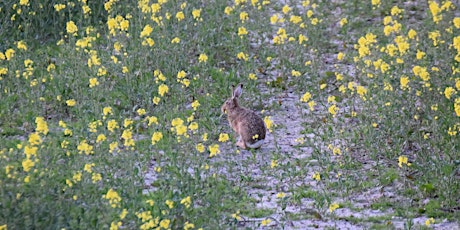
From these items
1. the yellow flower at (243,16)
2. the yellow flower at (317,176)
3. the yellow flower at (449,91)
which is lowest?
the yellow flower at (317,176)

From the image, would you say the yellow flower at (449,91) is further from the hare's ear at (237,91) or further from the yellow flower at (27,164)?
the yellow flower at (27,164)

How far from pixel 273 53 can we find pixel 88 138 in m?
3.80

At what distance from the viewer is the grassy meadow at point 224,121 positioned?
20.6 feet

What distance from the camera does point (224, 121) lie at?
379 inches

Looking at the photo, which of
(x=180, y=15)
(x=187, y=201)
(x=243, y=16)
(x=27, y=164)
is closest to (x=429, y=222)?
(x=187, y=201)

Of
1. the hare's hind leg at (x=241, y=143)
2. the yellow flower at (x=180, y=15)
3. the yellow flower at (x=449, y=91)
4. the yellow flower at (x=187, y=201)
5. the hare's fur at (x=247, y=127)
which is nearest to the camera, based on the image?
the yellow flower at (x=187, y=201)

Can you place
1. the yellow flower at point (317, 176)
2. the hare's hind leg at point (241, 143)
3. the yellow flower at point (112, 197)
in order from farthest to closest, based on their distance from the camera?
1. the hare's hind leg at point (241, 143)
2. the yellow flower at point (317, 176)
3. the yellow flower at point (112, 197)

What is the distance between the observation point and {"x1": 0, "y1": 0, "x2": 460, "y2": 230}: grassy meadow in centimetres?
628

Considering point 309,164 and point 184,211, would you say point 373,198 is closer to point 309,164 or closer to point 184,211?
point 309,164

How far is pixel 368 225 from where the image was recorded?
22.5ft

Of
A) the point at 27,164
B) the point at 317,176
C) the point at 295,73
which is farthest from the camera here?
the point at 295,73

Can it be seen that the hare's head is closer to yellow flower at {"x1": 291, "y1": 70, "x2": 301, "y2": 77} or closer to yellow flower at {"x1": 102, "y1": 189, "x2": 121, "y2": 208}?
yellow flower at {"x1": 291, "y1": 70, "x2": 301, "y2": 77}

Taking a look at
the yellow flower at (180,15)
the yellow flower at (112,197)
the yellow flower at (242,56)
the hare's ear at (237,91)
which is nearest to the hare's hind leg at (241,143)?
the hare's ear at (237,91)

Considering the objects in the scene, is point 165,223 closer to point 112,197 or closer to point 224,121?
point 112,197
